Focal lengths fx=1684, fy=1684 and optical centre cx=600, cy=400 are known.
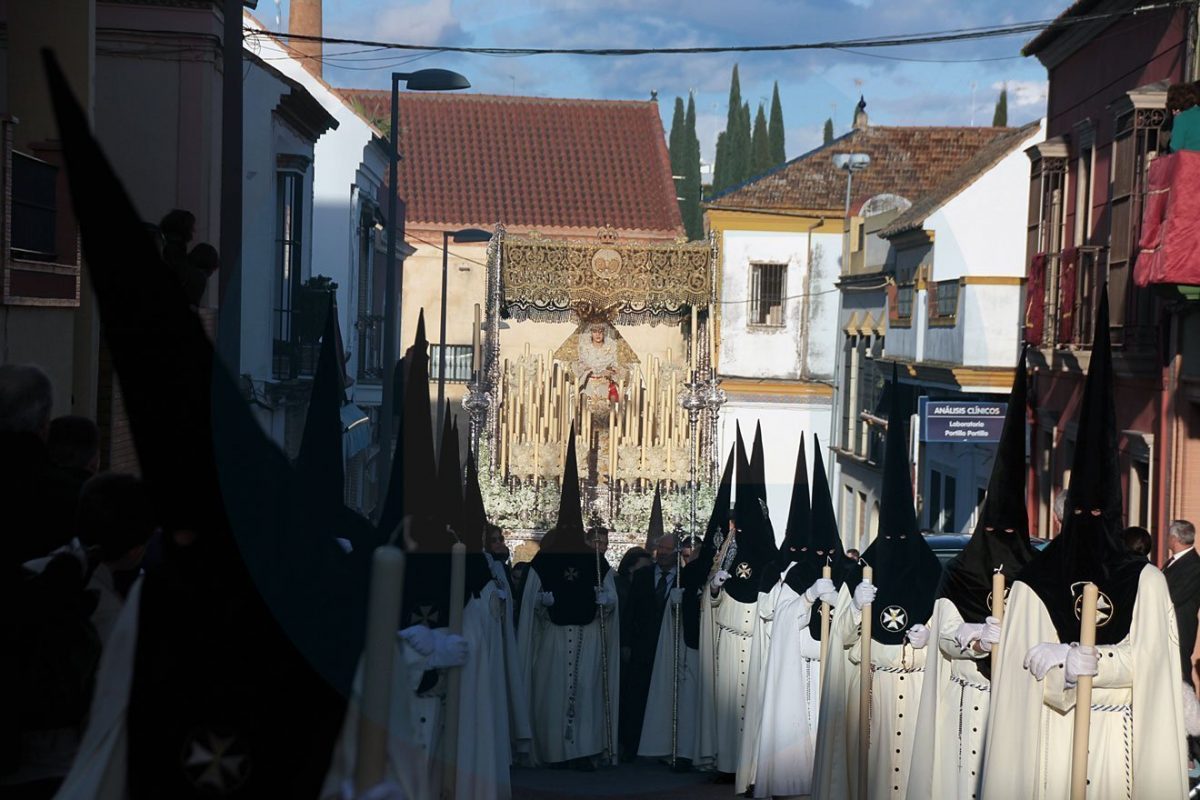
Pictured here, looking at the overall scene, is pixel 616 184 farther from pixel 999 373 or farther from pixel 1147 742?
pixel 1147 742

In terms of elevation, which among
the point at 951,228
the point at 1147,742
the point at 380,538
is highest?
the point at 951,228

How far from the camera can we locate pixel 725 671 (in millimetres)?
12438

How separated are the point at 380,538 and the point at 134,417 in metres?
3.68

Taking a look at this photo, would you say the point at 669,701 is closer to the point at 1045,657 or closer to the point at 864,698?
the point at 864,698

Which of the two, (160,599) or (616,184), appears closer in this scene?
(160,599)

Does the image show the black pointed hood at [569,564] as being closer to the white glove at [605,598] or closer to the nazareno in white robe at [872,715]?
the white glove at [605,598]

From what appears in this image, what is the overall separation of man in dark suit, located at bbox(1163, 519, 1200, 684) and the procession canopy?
16.9m

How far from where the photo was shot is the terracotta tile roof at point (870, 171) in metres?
32.9

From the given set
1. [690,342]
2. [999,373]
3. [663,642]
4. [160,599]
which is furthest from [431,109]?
[160,599]

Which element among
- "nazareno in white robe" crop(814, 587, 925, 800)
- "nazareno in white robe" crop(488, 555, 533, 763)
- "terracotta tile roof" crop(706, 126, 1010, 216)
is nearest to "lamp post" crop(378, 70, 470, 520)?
"nazareno in white robe" crop(488, 555, 533, 763)

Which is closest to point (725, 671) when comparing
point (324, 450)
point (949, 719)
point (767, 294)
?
point (949, 719)

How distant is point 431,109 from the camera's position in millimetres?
34312

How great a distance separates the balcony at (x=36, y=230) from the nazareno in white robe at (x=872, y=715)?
5.24 m

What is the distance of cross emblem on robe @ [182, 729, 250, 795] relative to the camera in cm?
351
